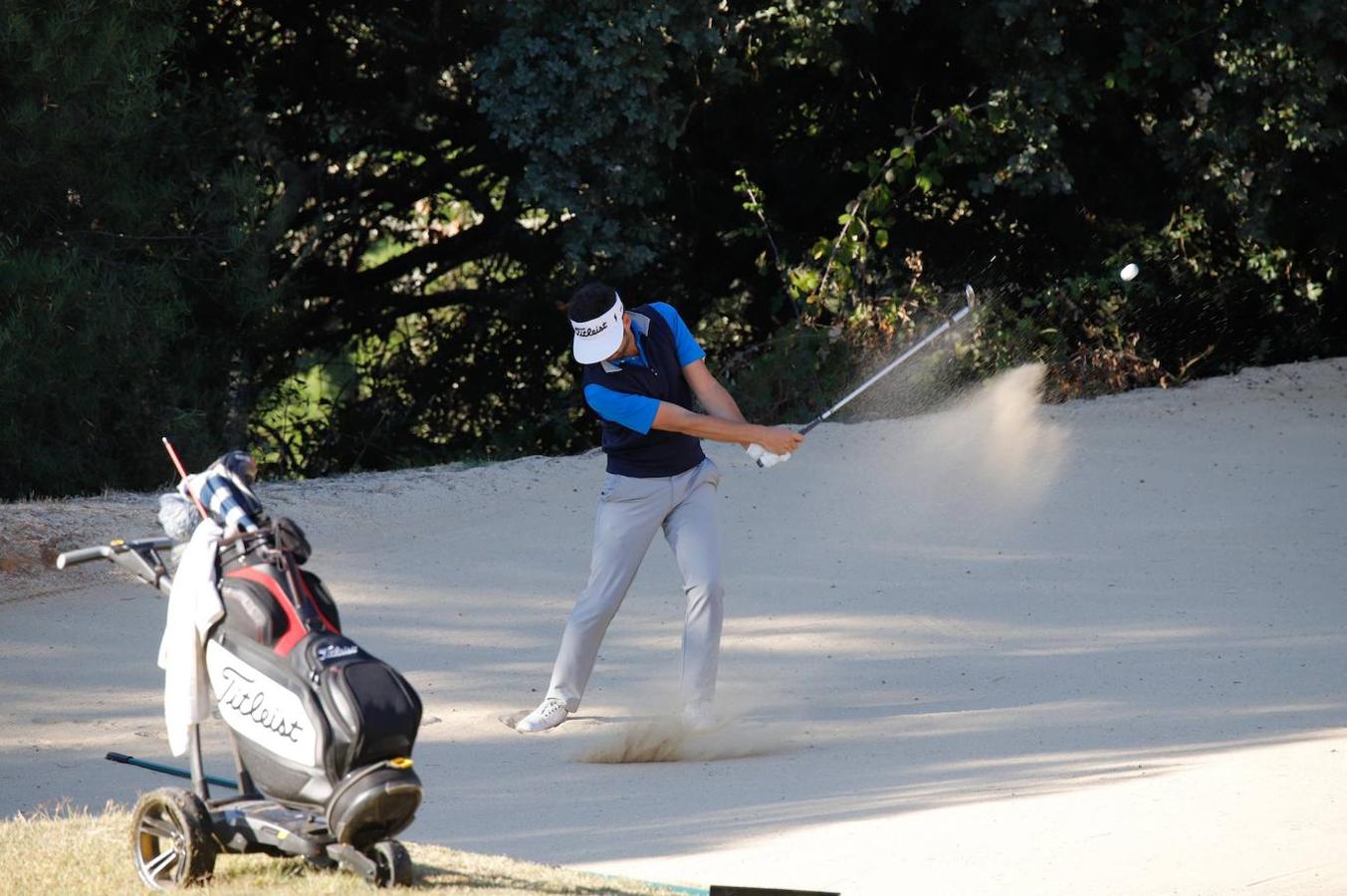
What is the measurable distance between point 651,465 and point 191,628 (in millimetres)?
2442

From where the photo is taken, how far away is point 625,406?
6.37 m

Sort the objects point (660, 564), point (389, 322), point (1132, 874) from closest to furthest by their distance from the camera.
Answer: point (1132, 874)
point (660, 564)
point (389, 322)

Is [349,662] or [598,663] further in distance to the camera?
[598,663]

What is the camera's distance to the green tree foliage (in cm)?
1086

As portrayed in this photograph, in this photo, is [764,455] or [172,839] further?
[764,455]

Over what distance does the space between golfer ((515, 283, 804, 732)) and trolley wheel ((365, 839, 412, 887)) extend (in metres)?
2.24

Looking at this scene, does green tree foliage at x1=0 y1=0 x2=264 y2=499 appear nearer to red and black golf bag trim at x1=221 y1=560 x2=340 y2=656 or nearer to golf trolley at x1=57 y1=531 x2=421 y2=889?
golf trolley at x1=57 y1=531 x2=421 y2=889

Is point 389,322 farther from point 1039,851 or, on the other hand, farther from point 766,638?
point 1039,851

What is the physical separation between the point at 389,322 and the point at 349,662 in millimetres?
12365

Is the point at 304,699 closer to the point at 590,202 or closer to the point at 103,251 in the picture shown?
the point at 103,251

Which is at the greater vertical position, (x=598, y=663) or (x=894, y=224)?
(x=894, y=224)

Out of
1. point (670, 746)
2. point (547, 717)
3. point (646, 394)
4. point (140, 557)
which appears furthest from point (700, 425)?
point (140, 557)

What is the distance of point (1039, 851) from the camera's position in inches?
197

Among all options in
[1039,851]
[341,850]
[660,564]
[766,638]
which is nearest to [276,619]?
[341,850]
